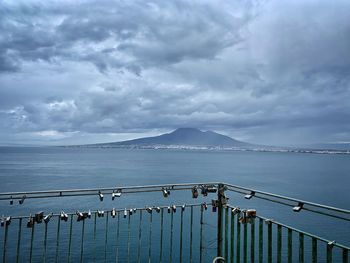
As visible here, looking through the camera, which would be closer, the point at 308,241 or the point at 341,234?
the point at 308,241

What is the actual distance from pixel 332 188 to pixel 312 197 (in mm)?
9355

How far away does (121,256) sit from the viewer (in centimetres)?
1759

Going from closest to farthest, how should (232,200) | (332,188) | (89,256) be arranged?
1. (89,256)
2. (232,200)
3. (332,188)

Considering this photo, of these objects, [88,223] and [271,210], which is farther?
[271,210]

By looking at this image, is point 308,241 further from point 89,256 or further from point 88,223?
point 88,223

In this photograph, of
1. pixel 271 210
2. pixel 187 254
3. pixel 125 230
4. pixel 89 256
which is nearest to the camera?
pixel 89 256

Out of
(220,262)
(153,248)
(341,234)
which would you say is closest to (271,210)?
(341,234)

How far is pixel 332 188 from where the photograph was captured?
4331 cm

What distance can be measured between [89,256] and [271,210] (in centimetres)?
1814

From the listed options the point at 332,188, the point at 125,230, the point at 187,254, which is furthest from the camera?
the point at 332,188

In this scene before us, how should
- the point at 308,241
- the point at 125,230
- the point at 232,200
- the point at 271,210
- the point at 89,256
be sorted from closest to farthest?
1. the point at 89,256
2. the point at 308,241
3. the point at 125,230
4. the point at 271,210
5. the point at 232,200

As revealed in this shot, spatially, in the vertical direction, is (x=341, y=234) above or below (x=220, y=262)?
below

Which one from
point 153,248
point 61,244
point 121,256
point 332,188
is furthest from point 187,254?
point 332,188

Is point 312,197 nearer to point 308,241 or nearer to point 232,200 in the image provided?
point 232,200
